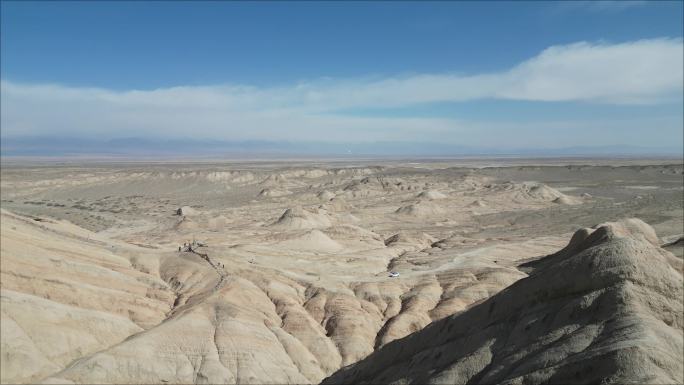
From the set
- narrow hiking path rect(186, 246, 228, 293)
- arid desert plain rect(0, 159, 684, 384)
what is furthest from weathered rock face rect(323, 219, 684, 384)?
narrow hiking path rect(186, 246, 228, 293)

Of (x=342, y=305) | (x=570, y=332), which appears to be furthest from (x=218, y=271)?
(x=570, y=332)

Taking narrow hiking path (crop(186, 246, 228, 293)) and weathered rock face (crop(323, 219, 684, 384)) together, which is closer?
weathered rock face (crop(323, 219, 684, 384))

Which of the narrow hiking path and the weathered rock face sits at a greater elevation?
the weathered rock face

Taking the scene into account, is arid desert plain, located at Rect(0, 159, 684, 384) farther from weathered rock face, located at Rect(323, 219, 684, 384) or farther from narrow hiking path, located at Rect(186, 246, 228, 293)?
narrow hiking path, located at Rect(186, 246, 228, 293)

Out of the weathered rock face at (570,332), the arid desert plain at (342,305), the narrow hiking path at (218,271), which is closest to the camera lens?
the weathered rock face at (570,332)

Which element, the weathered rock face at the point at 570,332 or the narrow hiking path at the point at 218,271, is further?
→ the narrow hiking path at the point at 218,271

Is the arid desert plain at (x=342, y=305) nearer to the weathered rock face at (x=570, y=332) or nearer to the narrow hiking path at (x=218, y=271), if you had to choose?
the weathered rock face at (x=570, y=332)

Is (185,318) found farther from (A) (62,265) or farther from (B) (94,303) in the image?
(A) (62,265)

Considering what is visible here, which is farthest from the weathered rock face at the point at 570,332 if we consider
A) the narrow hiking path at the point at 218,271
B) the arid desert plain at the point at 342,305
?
the narrow hiking path at the point at 218,271

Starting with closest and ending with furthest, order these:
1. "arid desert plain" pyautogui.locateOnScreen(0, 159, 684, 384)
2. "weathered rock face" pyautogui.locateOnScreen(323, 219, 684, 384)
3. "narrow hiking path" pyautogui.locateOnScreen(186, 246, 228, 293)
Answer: "weathered rock face" pyautogui.locateOnScreen(323, 219, 684, 384) → "arid desert plain" pyautogui.locateOnScreen(0, 159, 684, 384) → "narrow hiking path" pyautogui.locateOnScreen(186, 246, 228, 293)
